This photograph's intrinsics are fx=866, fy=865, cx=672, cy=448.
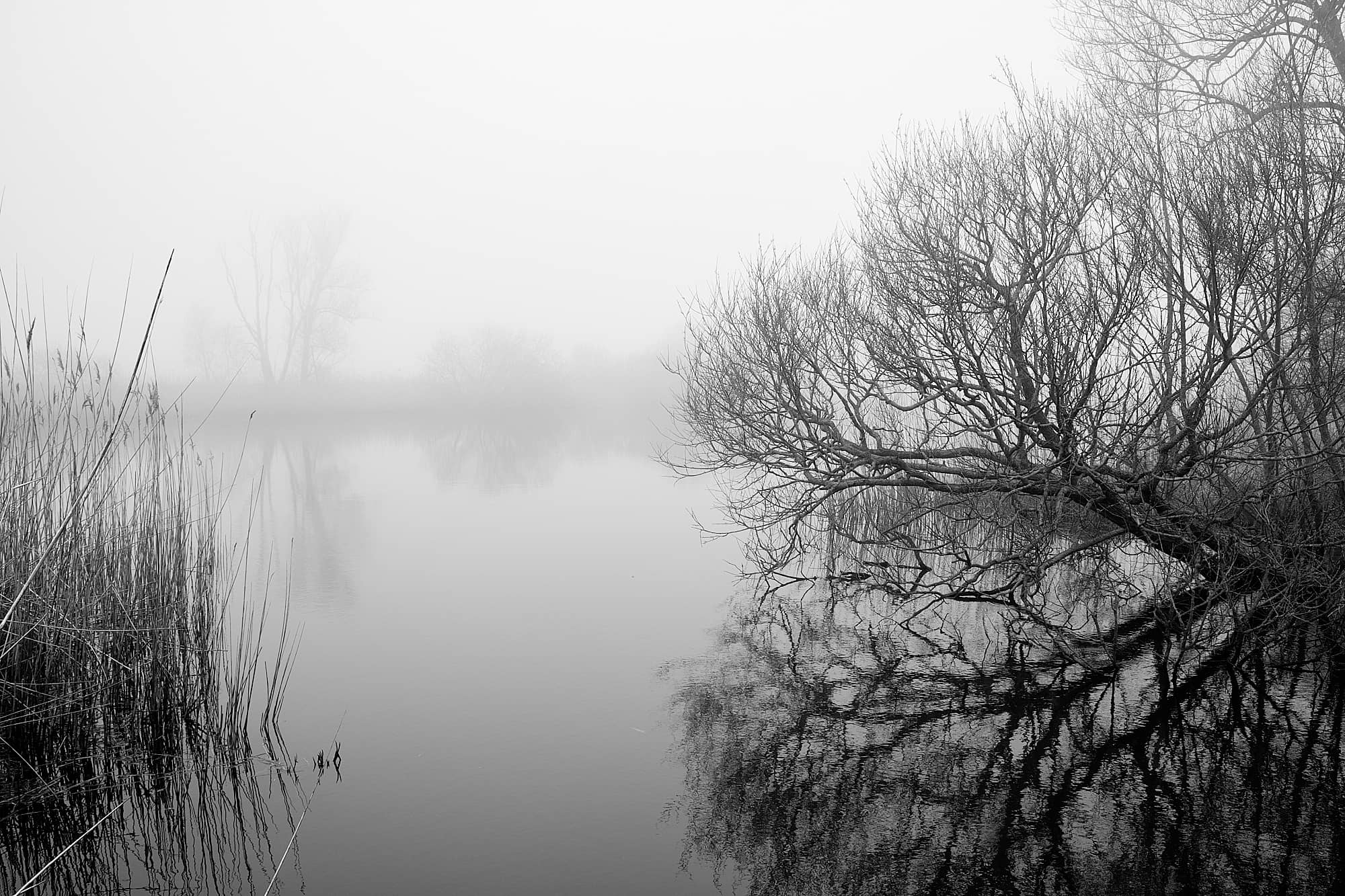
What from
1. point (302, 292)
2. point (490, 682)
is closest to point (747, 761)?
point (490, 682)

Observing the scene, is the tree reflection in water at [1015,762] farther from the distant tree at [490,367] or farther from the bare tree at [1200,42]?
the distant tree at [490,367]

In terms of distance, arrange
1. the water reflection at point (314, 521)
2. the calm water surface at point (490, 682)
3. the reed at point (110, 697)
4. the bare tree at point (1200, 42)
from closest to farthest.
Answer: the reed at point (110, 697) < the calm water surface at point (490, 682) < the bare tree at point (1200, 42) < the water reflection at point (314, 521)

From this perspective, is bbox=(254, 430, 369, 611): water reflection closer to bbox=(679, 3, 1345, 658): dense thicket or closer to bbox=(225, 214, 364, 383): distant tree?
bbox=(679, 3, 1345, 658): dense thicket

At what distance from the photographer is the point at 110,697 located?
4.58 meters

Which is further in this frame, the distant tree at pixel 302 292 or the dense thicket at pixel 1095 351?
the distant tree at pixel 302 292

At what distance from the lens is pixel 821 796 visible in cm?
425

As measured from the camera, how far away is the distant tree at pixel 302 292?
4253cm


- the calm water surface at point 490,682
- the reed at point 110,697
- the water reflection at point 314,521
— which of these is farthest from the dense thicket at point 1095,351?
the water reflection at point 314,521

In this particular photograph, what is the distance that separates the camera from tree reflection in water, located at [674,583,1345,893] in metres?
3.59

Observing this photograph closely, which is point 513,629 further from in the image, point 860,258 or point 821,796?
point 860,258

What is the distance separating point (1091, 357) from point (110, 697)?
627 cm

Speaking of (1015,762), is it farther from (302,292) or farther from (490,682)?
(302,292)

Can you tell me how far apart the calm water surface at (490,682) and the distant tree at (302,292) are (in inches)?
1165

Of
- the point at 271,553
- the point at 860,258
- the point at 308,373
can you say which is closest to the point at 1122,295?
the point at 860,258
